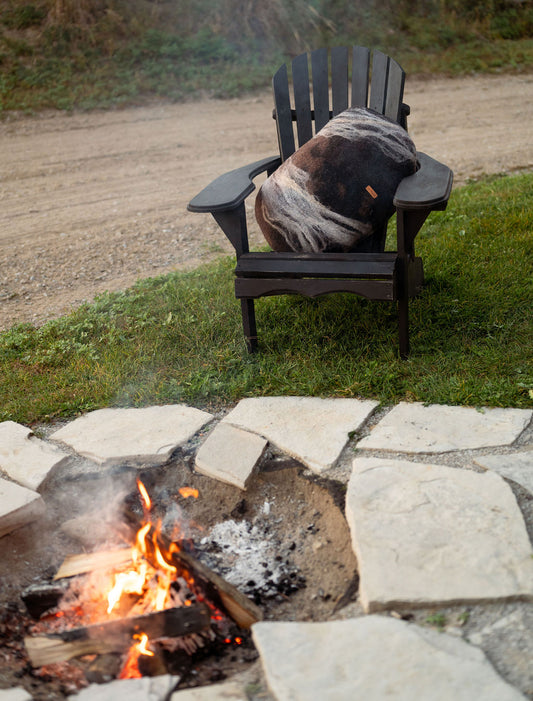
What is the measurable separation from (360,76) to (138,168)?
320 centimetres

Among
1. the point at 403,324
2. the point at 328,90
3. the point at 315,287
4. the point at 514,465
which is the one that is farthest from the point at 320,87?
the point at 514,465

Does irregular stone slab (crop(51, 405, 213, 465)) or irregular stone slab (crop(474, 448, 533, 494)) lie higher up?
irregular stone slab (crop(474, 448, 533, 494))

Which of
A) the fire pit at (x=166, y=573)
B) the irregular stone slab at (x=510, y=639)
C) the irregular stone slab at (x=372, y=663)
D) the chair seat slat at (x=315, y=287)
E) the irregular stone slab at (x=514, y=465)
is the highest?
the chair seat slat at (x=315, y=287)

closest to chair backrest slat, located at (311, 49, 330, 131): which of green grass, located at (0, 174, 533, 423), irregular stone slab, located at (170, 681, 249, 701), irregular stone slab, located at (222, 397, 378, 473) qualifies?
green grass, located at (0, 174, 533, 423)

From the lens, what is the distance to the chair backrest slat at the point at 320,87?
11.6 feet

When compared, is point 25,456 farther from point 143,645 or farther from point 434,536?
point 434,536

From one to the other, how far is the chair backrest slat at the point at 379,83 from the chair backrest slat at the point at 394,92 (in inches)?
1.0

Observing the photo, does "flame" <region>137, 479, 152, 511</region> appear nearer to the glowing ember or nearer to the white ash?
the white ash

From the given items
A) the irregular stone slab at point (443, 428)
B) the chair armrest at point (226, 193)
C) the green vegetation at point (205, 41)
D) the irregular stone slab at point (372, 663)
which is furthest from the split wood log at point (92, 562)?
the green vegetation at point (205, 41)

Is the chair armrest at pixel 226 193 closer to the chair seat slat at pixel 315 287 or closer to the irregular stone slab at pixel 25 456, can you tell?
the chair seat slat at pixel 315 287

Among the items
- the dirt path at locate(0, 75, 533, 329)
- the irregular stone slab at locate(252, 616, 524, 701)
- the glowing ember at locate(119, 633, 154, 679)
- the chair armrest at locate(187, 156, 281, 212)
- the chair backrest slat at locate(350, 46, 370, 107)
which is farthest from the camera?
the dirt path at locate(0, 75, 533, 329)

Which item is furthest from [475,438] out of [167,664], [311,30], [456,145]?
[311,30]

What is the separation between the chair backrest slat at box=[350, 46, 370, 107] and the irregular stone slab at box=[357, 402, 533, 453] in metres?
1.78

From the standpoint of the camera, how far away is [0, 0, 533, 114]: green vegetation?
26.2 ft
